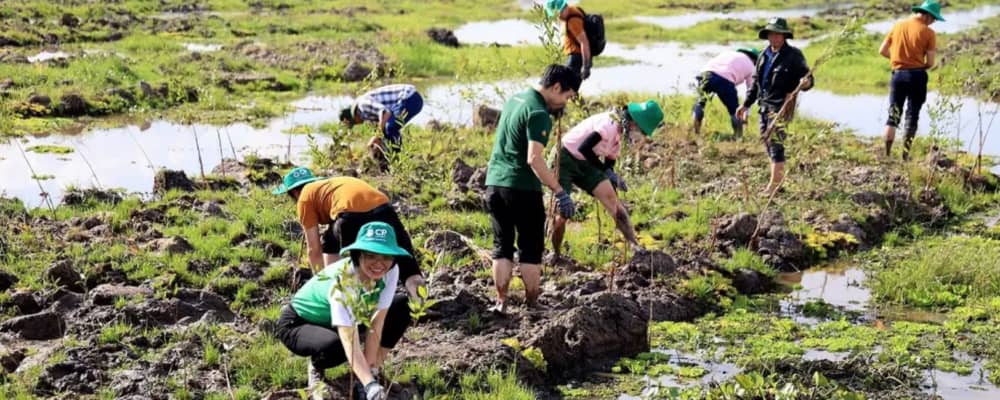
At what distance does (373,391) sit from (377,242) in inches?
27.8

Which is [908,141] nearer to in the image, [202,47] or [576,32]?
[576,32]

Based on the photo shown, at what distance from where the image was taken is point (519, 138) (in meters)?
7.02

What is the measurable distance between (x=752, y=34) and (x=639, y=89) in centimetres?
1004

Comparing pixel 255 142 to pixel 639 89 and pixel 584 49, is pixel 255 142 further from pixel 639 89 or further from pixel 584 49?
pixel 639 89

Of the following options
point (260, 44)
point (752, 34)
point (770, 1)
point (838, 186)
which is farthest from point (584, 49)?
point (770, 1)

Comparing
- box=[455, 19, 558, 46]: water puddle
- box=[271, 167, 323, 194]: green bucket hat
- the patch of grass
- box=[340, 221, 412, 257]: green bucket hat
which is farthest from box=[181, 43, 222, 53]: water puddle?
box=[340, 221, 412, 257]: green bucket hat

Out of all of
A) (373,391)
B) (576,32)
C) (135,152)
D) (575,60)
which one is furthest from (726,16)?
(373,391)

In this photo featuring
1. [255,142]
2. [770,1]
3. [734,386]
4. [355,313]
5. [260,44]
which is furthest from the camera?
[770,1]

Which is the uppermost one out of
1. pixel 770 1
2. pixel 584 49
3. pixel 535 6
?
pixel 535 6

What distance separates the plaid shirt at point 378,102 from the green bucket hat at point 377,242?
5.15 metres

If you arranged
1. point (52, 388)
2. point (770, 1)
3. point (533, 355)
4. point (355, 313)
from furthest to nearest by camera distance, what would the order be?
point (770, 1), point (533, 355), point (52, 388), point (355, 313)

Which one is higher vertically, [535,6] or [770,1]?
[535,6]

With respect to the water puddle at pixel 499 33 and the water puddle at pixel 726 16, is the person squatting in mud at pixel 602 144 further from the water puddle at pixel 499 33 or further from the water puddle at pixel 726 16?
the water puddle at pixel 726 16

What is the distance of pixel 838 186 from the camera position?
11.0 meters
